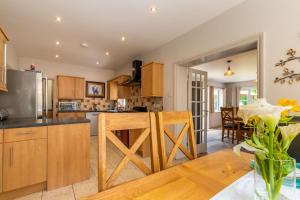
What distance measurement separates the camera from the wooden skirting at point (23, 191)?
1769 millimetres

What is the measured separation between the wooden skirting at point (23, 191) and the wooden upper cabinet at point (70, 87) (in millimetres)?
3388

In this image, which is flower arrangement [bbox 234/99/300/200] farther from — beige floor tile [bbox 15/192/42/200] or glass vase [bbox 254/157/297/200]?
beige floor tile [bbox 15/192/42/200]

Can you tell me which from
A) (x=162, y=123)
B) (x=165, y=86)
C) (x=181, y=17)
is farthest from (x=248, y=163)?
(x=165, y=86)

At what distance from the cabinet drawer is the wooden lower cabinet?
0.09 meters

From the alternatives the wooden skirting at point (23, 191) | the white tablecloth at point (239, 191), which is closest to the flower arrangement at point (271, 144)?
the white tablecloth at point (239, 191)

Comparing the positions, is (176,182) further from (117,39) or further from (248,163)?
(117,39)

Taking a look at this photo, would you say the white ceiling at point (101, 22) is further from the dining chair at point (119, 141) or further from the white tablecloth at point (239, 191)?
the white tablecloth at point (239, 191)

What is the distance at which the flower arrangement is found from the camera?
1.73ft

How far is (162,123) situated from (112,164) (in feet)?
6.98

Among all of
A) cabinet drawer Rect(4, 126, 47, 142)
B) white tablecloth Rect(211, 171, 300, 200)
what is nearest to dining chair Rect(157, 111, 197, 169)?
white tablecloth Rect(211, 171, 300, 200)

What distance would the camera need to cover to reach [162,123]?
45.5 inches

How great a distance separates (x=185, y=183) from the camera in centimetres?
76

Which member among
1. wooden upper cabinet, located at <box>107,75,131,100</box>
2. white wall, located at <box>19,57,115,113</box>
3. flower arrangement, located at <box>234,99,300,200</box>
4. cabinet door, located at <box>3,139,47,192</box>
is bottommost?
cabinet door, located at <box>3,139,47,192</box>

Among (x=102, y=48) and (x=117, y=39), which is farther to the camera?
(x=102, y=48)
